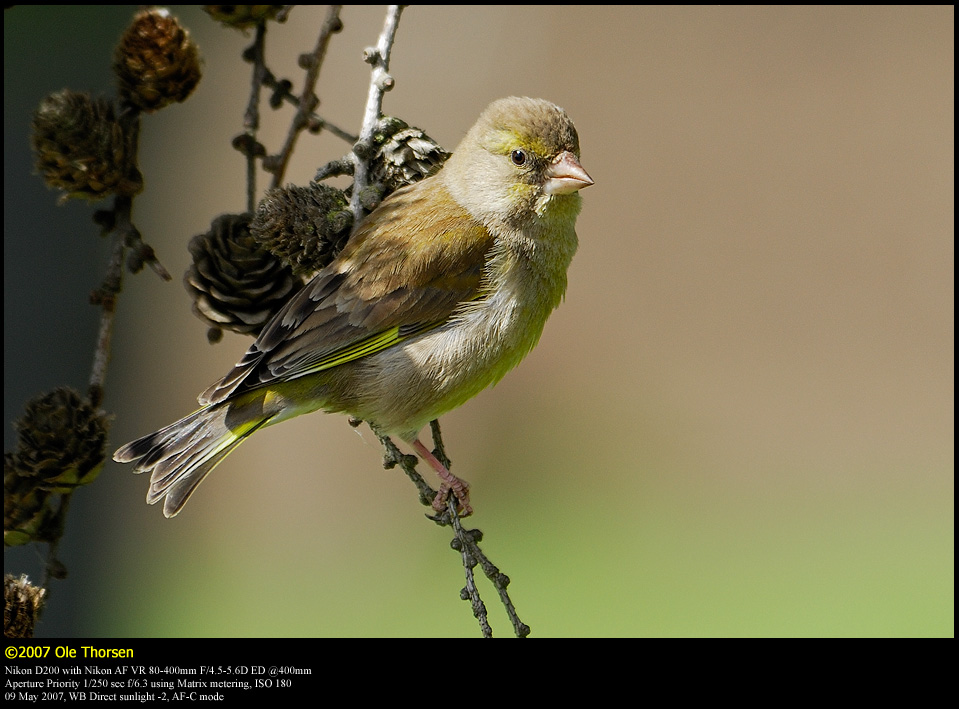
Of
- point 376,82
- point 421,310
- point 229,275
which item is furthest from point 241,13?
point 421,310

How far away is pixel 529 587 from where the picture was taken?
578cm

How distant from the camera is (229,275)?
2432mm

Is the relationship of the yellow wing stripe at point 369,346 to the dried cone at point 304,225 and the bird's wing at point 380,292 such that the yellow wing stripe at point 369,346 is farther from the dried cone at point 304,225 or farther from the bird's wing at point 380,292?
the dried cone at point 304,225

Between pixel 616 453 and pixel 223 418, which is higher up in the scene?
pixel 616 453

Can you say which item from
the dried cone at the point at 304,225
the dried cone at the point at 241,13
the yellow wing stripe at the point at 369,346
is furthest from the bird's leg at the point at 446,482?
the dried cone at the point at 241,13

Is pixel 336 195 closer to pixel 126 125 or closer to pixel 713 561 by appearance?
pixel 126 125

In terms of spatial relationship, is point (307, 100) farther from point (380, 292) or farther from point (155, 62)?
point (380, 292)

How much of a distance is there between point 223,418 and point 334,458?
410 cm

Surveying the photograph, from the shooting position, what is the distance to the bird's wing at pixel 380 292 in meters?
2.61

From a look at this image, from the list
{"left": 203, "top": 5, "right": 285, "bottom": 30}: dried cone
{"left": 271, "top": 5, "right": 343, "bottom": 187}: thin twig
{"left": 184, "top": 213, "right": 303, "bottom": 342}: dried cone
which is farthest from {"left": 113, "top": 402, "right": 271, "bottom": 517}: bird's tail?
{"left": 203, "top": 5, "right": 285, "bottom": 30}: dried cone

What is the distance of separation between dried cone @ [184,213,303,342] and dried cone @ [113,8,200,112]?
13.0 inches

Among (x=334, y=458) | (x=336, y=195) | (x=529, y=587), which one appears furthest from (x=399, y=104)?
(x=336, y=195)

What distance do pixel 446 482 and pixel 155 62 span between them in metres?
1.39

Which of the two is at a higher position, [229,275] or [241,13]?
[241,13]
